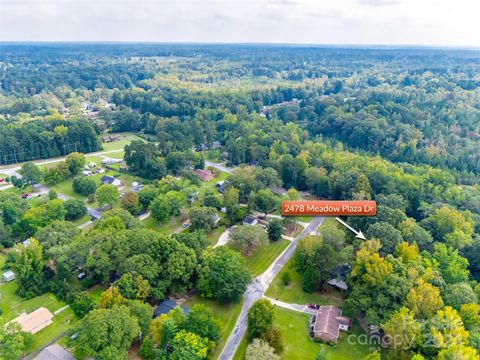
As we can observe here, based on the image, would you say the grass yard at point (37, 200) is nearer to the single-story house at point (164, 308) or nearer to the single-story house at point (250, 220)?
the single-story house at point (250, 220)

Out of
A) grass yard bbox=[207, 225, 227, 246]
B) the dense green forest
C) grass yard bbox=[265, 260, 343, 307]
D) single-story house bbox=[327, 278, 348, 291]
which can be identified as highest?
the dense green forest

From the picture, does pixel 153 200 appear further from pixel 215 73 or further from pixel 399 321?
pixel 215 73

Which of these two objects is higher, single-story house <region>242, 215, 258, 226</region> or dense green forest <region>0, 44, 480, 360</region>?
dense green forest <region>0, 44, 480, 360</region>

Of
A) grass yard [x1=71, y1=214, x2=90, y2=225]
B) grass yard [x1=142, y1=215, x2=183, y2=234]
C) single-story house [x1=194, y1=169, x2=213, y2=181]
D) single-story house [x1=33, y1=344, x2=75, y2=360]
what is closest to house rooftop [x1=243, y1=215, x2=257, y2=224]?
grass yard [x1=142, y1=215, x2=183, y2=234]

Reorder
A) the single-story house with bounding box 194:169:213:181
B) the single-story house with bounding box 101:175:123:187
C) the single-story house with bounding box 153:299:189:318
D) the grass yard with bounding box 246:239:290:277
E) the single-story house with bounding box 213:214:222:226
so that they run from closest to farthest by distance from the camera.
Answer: the single-story house with bounding box 153:299:189:318, the grass yard with bounding box 246:239:290:277, the single-story house with bounding box 213:214:222:226, the single-story house with bounding box 101:175:123:187, the single-story house with bounding box 194:169:213:181

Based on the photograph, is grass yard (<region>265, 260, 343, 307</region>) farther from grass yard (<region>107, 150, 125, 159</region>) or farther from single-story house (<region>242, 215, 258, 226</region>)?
grass yard (<region>107, 150, 125, 159</region>)

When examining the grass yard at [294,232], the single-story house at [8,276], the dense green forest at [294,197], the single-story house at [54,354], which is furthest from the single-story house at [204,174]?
the single-story house at [54,354]

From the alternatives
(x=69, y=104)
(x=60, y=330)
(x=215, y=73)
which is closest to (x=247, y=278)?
(x=60, y=330)
